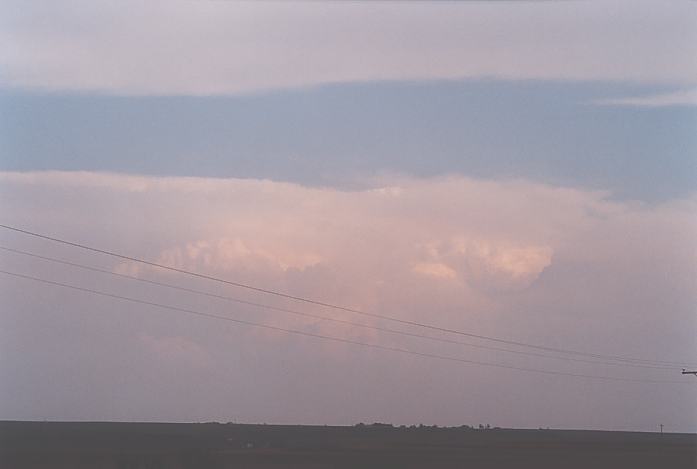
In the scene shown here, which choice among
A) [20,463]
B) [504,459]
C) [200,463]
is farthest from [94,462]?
[504,459]

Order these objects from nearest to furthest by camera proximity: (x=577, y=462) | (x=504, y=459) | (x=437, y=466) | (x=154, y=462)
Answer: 1. (x=154, y=462)
2. (x=437, y=466)
3. (x=577, y=462)
4. (x=504, y=459)

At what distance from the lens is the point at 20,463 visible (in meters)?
99.1

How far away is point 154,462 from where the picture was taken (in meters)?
73.4

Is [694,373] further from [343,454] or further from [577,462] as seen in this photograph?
[343,454]

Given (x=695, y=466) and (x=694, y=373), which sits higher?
(x=694, y=373)

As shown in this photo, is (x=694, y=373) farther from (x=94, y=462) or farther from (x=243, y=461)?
(x=94, y=462)

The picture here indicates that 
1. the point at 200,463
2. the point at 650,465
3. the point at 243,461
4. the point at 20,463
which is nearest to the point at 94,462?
the point at 20,463

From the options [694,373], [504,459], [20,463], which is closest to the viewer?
[20,463]

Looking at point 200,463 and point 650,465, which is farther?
point 650,465

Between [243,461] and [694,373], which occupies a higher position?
[694,373]

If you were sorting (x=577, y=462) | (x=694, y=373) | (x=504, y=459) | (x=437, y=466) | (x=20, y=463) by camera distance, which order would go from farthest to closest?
(x=694, y=373), (x=504, y=459), (x=577, y=462), (x=437, y=466), (x=20, y=463)

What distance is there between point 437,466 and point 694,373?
184 feet

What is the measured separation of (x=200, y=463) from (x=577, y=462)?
58356mm

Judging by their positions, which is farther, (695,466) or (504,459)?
(504,459)
